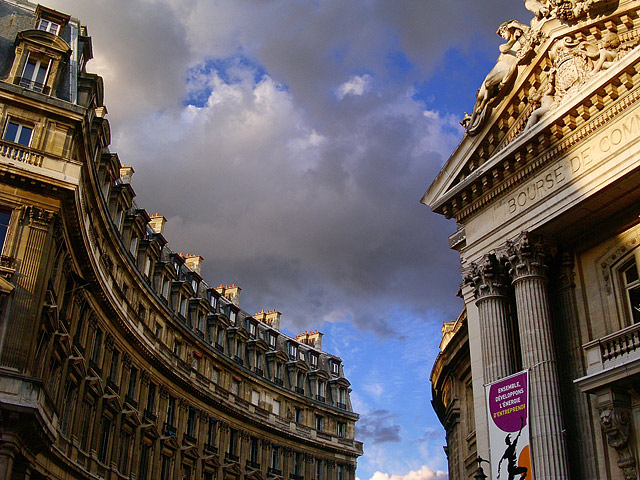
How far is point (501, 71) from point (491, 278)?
7616 millimetres

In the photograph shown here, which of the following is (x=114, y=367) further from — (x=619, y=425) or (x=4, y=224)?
(x=619, y=425)

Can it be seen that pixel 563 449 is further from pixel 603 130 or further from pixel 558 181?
pixel 603 130

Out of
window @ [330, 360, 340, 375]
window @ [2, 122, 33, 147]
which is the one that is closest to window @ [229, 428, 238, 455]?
window @ [330, 360, 340, 375]

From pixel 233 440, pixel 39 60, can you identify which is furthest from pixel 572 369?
pixel 233 440

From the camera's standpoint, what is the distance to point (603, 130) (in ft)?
69.8

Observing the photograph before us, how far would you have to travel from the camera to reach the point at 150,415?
43938mm

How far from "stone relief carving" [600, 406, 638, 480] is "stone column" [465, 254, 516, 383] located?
3647mm

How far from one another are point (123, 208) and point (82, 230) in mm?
10550

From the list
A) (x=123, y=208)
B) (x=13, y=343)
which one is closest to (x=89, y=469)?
(x=13, y=343)

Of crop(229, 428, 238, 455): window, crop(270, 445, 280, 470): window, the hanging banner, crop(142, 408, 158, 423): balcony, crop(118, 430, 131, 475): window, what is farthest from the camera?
crop(270, 445, 280, 470): window

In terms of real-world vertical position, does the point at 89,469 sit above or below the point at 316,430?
below

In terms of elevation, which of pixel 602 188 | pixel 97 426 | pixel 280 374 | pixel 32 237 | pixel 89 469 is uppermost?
pixel 280 374

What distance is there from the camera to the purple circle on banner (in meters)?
20.9

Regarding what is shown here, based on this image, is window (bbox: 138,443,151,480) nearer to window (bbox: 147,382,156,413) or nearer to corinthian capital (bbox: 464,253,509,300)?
window (bbox: 147,382,156,413)
